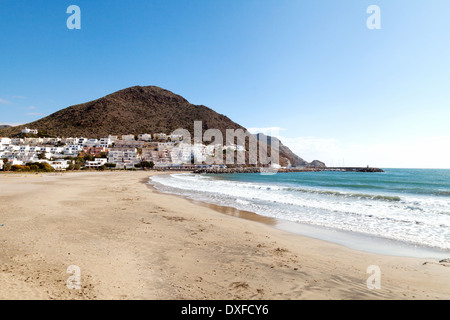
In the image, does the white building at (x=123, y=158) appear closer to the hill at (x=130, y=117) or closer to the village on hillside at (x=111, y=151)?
the village on hillside at (x=111, y=151)

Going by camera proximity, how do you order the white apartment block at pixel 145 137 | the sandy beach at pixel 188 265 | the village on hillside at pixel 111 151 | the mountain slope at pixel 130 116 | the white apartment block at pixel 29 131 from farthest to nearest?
1. the mountain slope at pixel 130 116
2. the white apartment block at pixel 145 137
3. the white apartment block at pixel 29 131
4. the village on hillside at pixel 111 151
5. the sandy beach at pixel 188 265

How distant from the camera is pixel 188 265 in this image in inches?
220

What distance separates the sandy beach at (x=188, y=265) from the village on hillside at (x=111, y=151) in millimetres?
78920

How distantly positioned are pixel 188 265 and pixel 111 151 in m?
110

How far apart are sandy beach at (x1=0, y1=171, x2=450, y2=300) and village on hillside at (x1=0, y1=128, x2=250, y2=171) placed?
78920mm

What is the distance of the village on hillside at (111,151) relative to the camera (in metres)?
90.1

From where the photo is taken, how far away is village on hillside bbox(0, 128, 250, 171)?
90.1 m

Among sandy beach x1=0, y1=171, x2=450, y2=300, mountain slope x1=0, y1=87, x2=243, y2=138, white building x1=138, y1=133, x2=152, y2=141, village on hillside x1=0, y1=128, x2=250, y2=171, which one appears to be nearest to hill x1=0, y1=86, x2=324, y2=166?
mountain slope x1=0, y1=87, x2=243, y2=138

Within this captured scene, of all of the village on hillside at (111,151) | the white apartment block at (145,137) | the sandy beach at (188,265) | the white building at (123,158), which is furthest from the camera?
the white apartment block at (145,137)

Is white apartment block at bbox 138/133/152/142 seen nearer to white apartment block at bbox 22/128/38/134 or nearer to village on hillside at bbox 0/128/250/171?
village on hillside at bbox 0/128/250/171

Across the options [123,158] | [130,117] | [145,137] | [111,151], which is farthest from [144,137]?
[111,151]

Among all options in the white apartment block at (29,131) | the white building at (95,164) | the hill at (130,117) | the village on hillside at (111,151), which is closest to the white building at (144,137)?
the village on hillside at (111,151)

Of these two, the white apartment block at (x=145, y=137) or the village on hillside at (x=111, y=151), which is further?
the white apartment block at (x=145, y=137)
